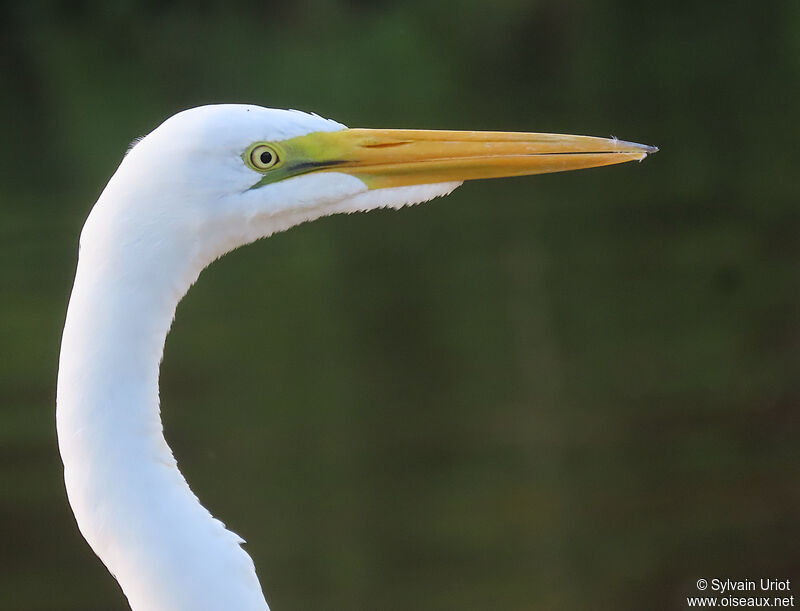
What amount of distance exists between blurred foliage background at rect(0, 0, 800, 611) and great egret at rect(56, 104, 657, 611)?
3.16 metres

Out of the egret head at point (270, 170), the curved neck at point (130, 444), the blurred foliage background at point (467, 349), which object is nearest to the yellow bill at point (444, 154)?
the egret head at point (270, 170)

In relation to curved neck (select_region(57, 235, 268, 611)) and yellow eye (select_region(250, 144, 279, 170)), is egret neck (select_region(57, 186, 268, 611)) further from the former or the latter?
yellow eye (select_region(250, 144, 279, 170))

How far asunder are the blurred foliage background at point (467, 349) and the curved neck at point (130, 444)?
3.16 metres

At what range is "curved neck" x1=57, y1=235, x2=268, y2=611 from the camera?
5.22 ft

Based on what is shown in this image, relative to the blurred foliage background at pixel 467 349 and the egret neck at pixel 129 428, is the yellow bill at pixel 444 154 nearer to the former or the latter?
the egret neck at pixel 129 428

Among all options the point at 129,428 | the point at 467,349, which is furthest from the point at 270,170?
the point at 467,349

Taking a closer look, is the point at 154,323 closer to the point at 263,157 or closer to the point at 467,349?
the point at 263,157

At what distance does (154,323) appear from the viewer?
1621 mm

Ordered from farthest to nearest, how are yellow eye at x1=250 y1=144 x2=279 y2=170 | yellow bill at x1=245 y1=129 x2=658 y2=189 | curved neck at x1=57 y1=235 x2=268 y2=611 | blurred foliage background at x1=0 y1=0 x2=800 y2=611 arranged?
blurred foliage background at x1=0 y1=0 x2=800 y2=611, yellow bill at x1=245 y1=129 x2=658 y2=189, yellow eye at x1=250 y1=144 x2=279 y2=170, curved neck at x1=57 y1=235 x2=268 y2=611

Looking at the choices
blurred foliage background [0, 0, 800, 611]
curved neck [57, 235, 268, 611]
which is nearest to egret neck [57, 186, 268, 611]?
curved neck [57, 235, 268, 611]

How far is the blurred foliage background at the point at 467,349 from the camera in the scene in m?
5.05

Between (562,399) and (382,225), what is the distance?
320 cm

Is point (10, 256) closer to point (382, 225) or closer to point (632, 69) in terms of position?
point (382, 225)

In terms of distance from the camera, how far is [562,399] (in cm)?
629
